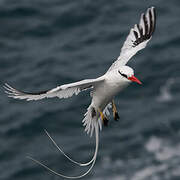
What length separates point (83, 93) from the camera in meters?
31.7

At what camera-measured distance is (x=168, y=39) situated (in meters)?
35.2

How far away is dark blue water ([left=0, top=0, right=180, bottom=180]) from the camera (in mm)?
30453

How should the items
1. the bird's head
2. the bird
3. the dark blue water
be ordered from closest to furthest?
the bird's head, the bird, the dark blue water

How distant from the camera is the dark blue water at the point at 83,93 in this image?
3045 cm

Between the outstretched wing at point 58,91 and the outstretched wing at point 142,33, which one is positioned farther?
the outstretched wing at point 142,33

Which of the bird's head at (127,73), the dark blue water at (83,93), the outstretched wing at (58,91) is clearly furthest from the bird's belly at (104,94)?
the dark blue water at (83,93)

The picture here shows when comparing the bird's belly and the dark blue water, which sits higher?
the bird's belly

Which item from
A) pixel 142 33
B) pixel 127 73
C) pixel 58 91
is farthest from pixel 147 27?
pixel 58 91

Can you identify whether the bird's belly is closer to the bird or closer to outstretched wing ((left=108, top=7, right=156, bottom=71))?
the bird

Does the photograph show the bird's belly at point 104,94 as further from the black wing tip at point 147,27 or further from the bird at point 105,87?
the black wing tip at point 147,27

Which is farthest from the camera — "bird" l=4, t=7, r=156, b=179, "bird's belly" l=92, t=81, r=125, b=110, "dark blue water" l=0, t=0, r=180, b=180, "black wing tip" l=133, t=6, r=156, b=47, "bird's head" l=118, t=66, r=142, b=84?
"dark blue water" l=0, t=0, r=180, b=180

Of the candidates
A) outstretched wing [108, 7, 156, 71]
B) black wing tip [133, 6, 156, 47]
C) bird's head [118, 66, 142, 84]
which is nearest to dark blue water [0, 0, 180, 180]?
outstretched wing [108, 7, 156, 71]

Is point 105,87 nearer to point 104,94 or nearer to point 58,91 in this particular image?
point 104,94

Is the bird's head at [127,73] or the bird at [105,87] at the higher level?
the bird's head at [127,73]
